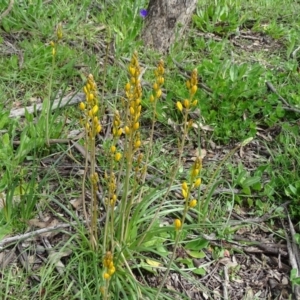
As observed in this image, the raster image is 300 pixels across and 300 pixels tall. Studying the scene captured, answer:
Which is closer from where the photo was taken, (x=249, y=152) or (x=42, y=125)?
(x=42, y=125)

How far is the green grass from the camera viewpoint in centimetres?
196

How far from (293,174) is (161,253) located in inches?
34.6

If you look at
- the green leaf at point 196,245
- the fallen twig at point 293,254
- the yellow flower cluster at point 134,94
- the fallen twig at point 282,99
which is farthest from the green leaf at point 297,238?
the yellow flower cluster at point 134,94

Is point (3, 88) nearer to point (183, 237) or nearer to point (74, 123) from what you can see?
point (74, 123)

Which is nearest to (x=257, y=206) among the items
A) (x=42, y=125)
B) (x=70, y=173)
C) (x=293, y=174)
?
(x=293, y=174)

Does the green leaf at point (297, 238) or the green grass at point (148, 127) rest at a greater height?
the green grass at point (148, 127)

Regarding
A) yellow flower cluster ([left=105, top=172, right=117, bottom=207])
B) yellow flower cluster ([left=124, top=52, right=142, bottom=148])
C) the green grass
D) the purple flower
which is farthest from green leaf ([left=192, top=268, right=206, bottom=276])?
the purple flower

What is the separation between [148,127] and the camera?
2793mm

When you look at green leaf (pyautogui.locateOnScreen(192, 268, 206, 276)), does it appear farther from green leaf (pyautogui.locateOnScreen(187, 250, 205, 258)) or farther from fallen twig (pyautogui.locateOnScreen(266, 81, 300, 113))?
fallen twig (pyautogui.locateOnScreen(266, 81, 300, 113))

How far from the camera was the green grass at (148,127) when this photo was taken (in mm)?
1955

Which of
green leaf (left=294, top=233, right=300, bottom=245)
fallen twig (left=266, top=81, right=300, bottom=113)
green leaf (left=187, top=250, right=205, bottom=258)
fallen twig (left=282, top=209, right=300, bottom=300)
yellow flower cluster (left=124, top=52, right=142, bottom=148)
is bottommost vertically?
fallen twig (left=282, top=209, right=300, bottom=300)

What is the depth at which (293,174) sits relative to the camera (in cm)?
246

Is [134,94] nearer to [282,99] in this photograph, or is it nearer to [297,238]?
[297,238]

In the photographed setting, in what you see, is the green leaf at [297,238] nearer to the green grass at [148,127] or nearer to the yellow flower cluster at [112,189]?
the green grass at [148,127]
